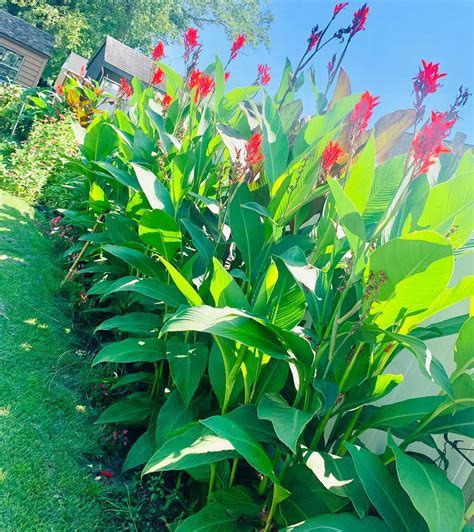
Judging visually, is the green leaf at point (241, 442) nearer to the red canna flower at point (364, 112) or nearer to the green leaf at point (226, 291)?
the green leaf at point (226, 291)

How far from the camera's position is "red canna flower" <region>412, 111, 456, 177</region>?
3.69 feet

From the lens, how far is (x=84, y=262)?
3.78 m

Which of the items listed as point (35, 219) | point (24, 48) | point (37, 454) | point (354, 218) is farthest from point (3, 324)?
point (24, 48)

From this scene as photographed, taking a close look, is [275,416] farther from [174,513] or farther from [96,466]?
[96,466]

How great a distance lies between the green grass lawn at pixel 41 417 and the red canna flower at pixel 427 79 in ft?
5.45

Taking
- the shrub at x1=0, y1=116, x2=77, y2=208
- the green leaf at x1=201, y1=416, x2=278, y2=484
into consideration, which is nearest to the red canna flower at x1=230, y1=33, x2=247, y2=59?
the green leaf at x1=201, y1=416, x2=278, y2=484

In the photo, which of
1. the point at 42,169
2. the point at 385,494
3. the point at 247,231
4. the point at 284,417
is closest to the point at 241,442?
the point at 284,417

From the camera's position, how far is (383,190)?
1.57 m

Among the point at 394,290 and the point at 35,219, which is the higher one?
the point at 394,290

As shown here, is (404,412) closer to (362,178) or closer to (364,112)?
(362,178)

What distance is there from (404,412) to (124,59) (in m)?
23.5

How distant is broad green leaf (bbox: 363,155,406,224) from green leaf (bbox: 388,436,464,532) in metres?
0.71

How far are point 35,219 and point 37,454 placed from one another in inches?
133

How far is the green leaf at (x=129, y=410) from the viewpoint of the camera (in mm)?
1977
